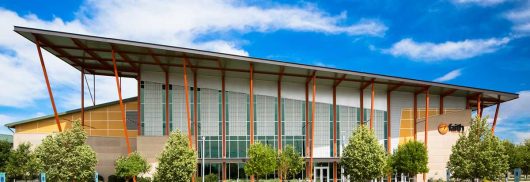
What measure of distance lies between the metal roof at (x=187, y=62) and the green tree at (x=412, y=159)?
7.00 metres

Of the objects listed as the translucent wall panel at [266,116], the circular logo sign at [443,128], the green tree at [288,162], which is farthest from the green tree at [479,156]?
the translucent wall panel at [266,116]

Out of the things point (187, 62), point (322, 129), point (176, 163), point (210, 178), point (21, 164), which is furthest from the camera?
point (322, 129)

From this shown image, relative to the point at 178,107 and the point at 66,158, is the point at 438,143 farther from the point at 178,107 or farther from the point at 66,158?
the point at 66,158

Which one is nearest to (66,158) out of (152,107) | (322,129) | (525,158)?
(152,107)

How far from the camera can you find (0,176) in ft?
96.2

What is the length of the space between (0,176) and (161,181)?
41.6ft

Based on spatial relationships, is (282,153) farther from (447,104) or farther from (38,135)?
(38,135)

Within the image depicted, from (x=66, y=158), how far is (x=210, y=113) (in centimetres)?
1623

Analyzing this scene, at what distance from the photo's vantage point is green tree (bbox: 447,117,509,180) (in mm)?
37750

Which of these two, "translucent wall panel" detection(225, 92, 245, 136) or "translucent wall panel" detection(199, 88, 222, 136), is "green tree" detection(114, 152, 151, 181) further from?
"translucent wall panel" detection(225, 92, 245, 136)

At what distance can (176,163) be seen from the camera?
1519 inches

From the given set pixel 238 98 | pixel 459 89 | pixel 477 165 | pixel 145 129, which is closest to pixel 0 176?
pixel 145 129

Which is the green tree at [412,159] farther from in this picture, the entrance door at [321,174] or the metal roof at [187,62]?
the entrance door at [321,174]

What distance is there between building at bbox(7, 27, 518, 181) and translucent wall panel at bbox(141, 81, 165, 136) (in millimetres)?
103
